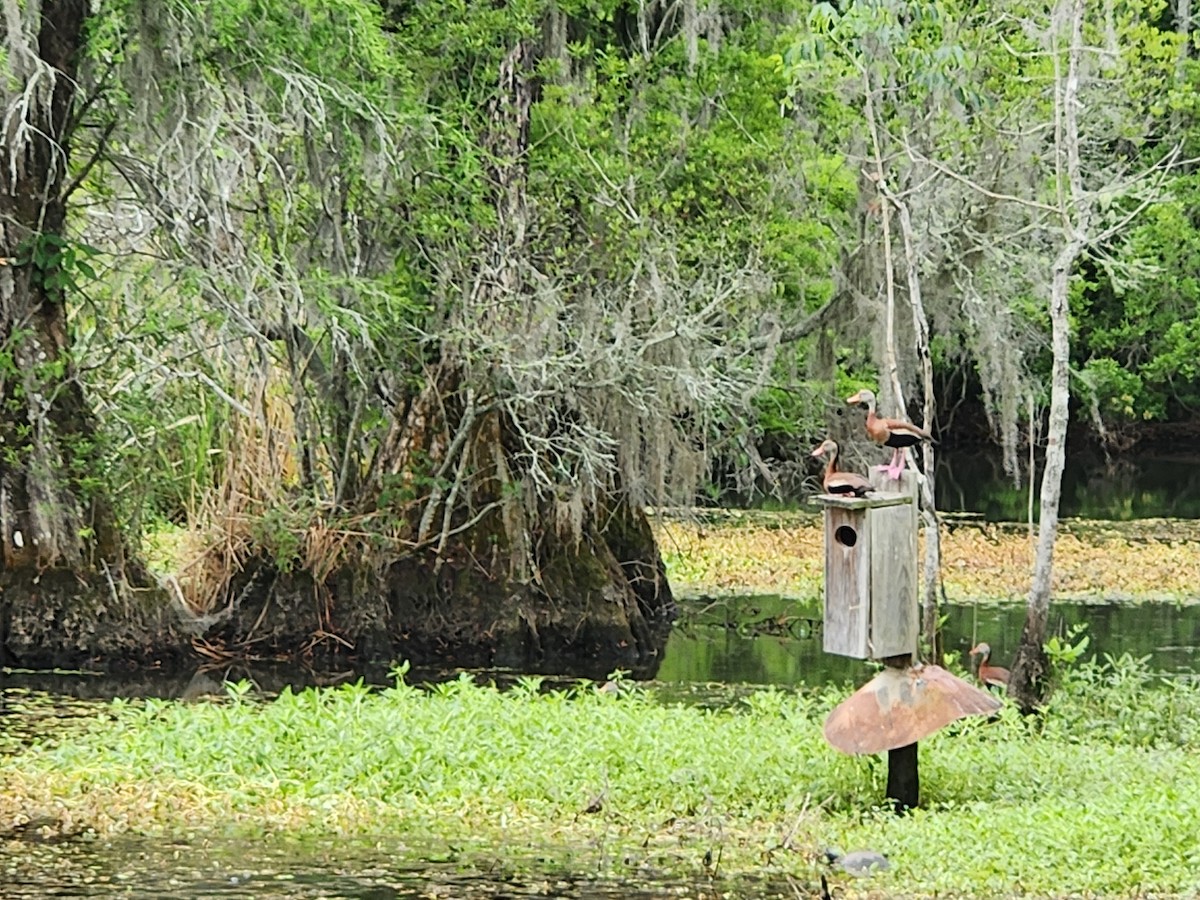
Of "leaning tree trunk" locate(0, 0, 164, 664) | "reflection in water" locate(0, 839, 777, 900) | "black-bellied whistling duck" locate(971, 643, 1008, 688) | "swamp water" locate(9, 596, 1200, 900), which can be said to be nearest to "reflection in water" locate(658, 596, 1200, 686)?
"black-bellied whistling duck" locate(971, 643, 1008, 688)

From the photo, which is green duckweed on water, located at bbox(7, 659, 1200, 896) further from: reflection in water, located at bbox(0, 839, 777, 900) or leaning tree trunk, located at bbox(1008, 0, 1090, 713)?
leaning tree trunk, located at bbox(1008, 0, 1090, 713)

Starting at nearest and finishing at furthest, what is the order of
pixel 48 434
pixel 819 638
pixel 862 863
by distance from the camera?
pixel 862 863 → pixel 48 434 → pixel 819 638

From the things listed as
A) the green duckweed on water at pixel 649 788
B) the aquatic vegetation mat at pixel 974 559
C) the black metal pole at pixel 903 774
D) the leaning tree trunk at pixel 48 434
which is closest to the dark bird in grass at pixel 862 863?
the green duckweed on water at pixel 649 788

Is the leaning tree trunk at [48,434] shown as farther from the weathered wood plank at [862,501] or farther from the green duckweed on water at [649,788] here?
the weathered wood plank at [862,501]

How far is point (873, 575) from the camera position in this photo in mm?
7953

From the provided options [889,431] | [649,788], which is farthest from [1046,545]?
[649,788]

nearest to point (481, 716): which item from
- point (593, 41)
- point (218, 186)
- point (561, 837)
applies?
point (561, 837)

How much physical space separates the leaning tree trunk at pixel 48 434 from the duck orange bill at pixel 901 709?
6195 millimetres

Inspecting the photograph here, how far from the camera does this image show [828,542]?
812cm

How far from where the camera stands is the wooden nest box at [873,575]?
7.93m

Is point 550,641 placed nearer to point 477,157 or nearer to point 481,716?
point 477,157

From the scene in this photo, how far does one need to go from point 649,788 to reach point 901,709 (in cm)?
120

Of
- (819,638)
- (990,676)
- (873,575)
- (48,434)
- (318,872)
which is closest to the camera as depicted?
(318,872)

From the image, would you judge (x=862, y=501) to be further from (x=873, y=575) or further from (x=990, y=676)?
(x=990, y=676)
